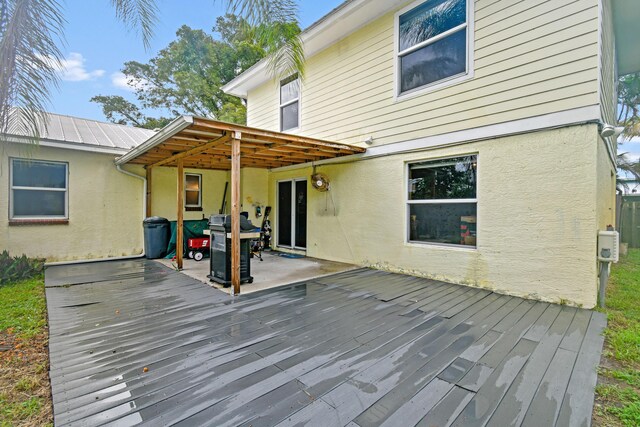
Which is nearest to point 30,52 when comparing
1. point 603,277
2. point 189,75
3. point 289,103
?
point 289,103

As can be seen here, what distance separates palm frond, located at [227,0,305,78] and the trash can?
5105 millimetres

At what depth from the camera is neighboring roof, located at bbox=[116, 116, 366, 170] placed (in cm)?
438

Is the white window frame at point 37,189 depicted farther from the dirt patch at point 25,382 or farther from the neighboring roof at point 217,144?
the dirt patch at point 25,382

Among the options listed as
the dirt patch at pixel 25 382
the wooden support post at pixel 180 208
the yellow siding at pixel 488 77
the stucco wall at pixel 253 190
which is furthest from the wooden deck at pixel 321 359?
the stucco wall at pixel 253 190

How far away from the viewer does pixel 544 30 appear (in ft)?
13.7

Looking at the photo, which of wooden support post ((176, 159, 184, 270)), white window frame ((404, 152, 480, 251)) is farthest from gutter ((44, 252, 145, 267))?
white window frame ((404, 152, 480, 251))

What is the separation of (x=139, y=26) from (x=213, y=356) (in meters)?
4.24

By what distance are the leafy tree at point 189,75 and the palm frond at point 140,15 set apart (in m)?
13.3

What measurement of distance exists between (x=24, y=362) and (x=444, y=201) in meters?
5.70

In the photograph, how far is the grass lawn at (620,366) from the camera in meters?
1.95

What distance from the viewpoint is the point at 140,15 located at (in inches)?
155

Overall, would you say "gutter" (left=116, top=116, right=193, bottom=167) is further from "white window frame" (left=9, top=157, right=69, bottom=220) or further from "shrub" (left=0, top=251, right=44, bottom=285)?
"shrub" (left=0, top=251, right=44, bottom=285)

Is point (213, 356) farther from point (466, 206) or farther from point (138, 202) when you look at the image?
point (138, 202)

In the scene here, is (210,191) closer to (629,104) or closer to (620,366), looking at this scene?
(620,366)
